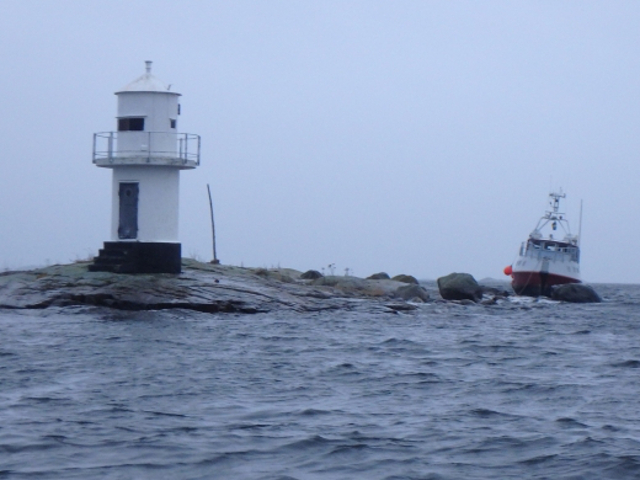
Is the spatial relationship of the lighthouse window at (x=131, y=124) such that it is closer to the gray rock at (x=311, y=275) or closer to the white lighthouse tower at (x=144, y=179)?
the white lighthouse tower at (x=144, y=179)

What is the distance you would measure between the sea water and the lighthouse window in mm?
6893

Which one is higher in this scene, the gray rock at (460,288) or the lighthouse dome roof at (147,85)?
the lighthouse dome roof at (147,85)

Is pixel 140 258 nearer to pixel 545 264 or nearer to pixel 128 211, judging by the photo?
pixel 128 211

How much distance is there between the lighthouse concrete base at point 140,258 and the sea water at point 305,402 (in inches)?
160

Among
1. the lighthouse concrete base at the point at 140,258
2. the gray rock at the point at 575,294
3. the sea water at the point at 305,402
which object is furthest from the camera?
the gray rock at the point at 575,294

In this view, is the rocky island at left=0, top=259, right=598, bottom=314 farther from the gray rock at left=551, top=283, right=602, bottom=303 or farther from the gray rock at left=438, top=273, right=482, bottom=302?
the gray rock at left=551, top=283, right=602, bottom=303

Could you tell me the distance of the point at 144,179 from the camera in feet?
97.8

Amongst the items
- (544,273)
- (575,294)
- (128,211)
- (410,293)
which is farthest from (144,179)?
(544,273)

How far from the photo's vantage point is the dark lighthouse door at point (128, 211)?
2992 cm

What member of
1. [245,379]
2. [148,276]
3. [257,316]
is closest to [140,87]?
[148,276]

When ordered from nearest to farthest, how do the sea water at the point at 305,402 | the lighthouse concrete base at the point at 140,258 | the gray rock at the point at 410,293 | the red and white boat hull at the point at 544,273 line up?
the sea water at the point at 305,402 < the lighthouse concrete base at the point at 140,258 < the gray rock at the point at 410,293 < the red and white boat hull at the point at 544,273

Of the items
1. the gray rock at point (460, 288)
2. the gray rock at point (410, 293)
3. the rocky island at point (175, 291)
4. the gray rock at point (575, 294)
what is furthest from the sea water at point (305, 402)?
the gray rock at point (575, 294)

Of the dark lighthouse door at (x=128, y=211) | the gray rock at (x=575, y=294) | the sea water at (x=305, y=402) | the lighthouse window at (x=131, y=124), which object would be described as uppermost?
the lighthouse window at (x=131, y=124)

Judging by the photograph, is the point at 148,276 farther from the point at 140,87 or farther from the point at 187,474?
the point at 187,474
